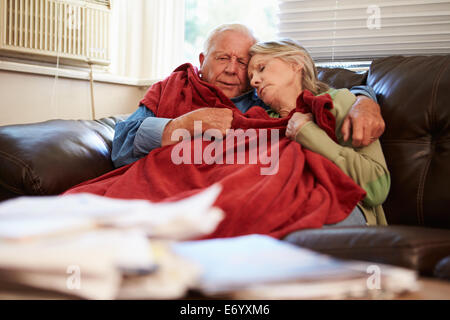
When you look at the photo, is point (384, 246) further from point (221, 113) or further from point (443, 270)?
point (221, 113)

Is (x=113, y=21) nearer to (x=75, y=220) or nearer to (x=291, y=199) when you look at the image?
(x=291, y=199)

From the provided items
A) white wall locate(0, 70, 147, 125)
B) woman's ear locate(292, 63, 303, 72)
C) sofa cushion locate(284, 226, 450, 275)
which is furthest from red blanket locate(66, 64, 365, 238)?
white wall locate(0, 70, 147, 125)

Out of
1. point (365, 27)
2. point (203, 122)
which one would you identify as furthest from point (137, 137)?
point (365, 27)

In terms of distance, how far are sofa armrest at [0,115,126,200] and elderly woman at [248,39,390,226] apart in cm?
65

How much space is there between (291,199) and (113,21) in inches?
77.4

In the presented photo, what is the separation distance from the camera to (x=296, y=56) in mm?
1643

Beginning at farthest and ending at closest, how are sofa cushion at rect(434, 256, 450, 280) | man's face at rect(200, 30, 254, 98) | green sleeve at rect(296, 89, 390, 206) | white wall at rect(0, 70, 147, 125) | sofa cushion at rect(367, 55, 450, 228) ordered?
white wall at rect(0, 70, 147, 125) < man's face at rect(200, 30, 254, 98) < sofa cushion at rect(367, 55, 450, 228) < green sleeve at rect(296, 89, 390, 206) < sofa cushion at rect(434, 256, 450, 280)

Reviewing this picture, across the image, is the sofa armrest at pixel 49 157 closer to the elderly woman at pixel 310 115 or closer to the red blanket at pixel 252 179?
the red blanket at pixel 252 179

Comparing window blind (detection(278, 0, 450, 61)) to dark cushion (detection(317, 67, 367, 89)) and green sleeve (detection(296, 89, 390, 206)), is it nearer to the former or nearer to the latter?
dark cushion (detection(317, 67, 367, 89))

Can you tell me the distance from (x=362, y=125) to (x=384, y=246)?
550 mm

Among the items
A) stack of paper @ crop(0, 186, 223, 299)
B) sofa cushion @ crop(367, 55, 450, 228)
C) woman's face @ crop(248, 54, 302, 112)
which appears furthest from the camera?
woman's face @ crop(248, 54, 302, 112)

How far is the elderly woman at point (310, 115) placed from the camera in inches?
50.8

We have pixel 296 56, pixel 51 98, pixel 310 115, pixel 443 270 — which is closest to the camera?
pixel 443 270

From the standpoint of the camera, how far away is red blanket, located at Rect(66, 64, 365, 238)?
3.39ft
